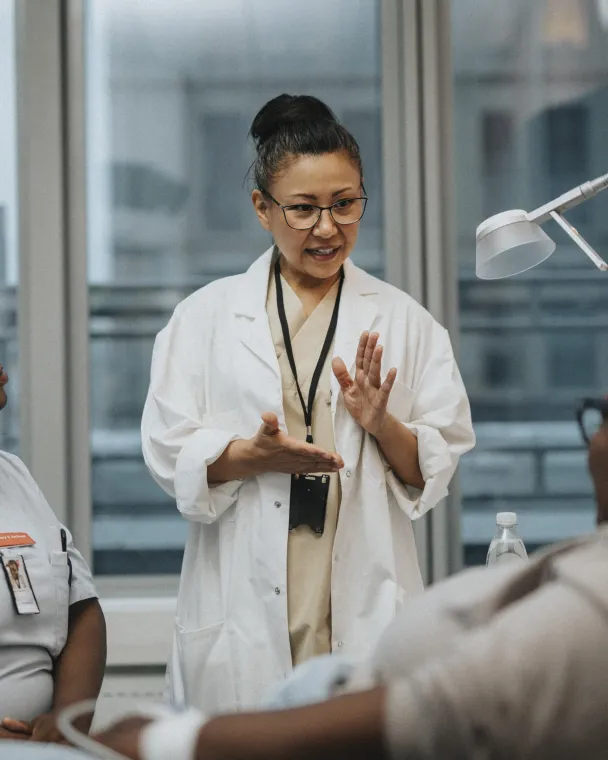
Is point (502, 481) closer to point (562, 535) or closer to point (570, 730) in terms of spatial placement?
point (562, 535)

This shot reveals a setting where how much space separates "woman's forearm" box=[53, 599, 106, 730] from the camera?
1798mm

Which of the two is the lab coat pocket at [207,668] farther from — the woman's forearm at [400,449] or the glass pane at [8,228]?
the glass pane at [8,228]

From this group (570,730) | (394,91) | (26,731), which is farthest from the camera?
(394,91)

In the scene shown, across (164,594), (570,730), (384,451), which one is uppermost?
(384,451)

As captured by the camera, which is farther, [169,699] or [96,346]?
[96,346]

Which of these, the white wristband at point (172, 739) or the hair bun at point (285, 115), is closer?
the white wristband at point (172, 739)

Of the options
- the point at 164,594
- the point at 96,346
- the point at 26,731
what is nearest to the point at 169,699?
the point at 26,731

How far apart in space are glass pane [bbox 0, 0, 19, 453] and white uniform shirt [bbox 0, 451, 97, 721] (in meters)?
1.09

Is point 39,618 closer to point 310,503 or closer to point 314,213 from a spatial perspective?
point 310,503

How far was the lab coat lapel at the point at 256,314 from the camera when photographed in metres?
2.06

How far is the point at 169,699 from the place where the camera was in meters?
2.11

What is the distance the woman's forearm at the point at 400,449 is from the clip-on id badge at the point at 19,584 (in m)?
0.73

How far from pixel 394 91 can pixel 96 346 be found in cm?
125

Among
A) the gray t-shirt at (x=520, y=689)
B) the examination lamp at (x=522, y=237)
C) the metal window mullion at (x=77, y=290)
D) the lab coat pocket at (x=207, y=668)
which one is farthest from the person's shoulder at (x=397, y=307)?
the gray t-shirt at (x=520, y=689)
